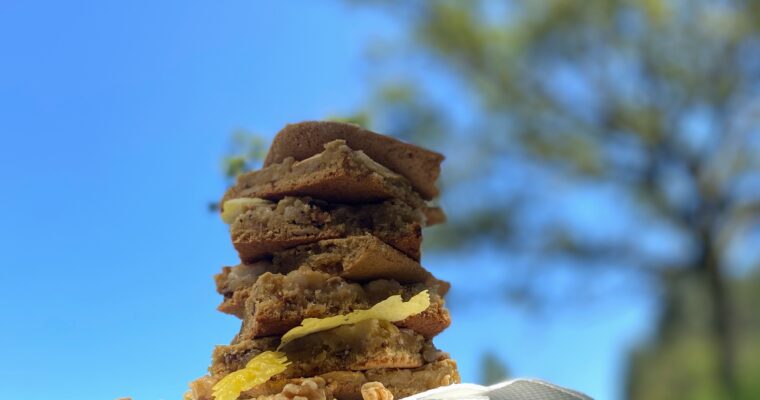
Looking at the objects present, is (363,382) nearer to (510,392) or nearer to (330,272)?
(330,272)

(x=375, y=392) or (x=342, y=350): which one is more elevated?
(x=342, y=350)

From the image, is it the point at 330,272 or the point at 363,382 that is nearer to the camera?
the point at 363,382

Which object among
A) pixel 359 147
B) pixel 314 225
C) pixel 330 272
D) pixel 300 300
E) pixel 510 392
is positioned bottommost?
pixel 510 392

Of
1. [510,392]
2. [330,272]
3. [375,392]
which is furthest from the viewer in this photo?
[330,272]

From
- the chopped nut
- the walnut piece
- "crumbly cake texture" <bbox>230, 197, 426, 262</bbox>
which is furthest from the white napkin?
"crumbly cake texture" <bbox>230, 197, 426, 262</bbox>

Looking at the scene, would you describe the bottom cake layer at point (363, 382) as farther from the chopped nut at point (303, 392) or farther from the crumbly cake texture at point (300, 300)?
the crumbly cake texture at point (300, 300)

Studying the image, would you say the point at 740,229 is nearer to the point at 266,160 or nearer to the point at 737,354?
the point at 737,354

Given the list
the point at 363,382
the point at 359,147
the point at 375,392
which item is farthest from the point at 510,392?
the point at 359,147

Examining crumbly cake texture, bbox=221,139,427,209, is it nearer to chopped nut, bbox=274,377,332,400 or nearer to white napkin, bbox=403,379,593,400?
chopped nut, bbox=274,377,332,400
